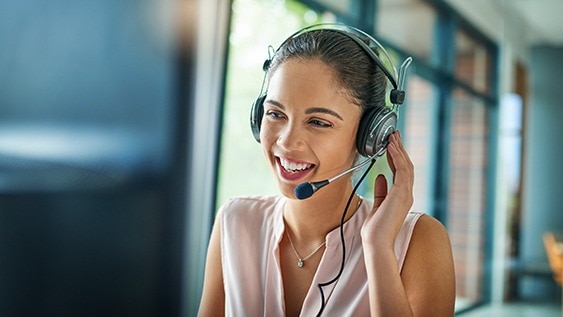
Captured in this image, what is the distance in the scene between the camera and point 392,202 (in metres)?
1.04

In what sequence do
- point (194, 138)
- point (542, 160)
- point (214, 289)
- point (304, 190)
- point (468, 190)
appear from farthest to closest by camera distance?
point (468, 190) → point (194, 138) → point (542, 160) → point (214, 289) → point (304, 190)

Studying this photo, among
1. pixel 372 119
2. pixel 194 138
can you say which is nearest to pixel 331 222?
pixel 372 119

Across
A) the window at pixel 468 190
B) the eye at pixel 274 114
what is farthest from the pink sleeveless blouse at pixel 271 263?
the window at pixel 468 190

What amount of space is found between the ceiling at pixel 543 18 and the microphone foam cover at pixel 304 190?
67.3 inches

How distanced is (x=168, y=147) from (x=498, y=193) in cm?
154

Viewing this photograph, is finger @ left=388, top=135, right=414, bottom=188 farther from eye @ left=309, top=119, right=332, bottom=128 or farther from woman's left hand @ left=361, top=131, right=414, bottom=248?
eye @ left=309, top=119, right=332, bottom=128

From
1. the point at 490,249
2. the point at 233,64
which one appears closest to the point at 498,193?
the point at 490,249

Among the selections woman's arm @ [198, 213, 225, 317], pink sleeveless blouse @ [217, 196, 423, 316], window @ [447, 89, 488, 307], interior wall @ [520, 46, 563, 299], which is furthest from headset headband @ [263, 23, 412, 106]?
window @ [447, 89, 488, 307]

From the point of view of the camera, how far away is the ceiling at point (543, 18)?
2297 millimetres

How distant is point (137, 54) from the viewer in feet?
7.80

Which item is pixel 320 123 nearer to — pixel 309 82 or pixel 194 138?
pixel 309 82

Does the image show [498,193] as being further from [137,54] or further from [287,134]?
[287,134]

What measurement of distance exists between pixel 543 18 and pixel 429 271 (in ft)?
5.88

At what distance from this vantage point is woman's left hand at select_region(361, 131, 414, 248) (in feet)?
3.33
